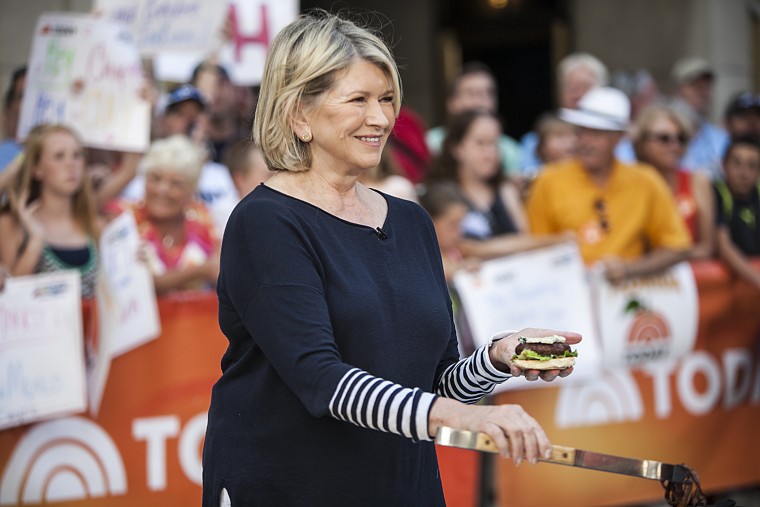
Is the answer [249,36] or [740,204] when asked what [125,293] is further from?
[740,204]

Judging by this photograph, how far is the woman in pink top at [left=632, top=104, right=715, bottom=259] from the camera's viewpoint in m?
7.37

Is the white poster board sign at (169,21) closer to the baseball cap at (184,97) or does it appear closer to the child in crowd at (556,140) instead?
the baseball cap at (184,97)

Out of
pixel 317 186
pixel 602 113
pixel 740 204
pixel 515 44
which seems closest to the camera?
pixel 317 186

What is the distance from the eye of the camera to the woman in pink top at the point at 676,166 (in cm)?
737

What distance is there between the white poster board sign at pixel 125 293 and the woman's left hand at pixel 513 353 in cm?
313

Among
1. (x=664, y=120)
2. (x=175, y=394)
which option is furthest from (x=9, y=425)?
(x=664, y=120)

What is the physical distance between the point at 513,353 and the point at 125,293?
10.8 ft

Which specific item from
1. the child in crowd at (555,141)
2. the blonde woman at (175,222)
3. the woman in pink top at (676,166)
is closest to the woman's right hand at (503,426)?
the blonde woman at (175,222)

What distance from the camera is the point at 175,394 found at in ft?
19.1

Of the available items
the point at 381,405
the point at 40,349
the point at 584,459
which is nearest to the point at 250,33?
the point at 40,349

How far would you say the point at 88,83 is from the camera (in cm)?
612

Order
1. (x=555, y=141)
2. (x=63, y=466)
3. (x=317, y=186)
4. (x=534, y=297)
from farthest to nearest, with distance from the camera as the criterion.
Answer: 1. (x=555, y=141)
2. (x=534, y=297)
3. (x=63, y=466)
4. (x=317, y=186)

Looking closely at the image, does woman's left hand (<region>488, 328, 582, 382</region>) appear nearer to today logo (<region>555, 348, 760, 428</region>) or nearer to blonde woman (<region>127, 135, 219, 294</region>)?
blonde woman (<region>127, 135, 219, 294</region>)

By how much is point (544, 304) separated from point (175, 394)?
1978 mm
